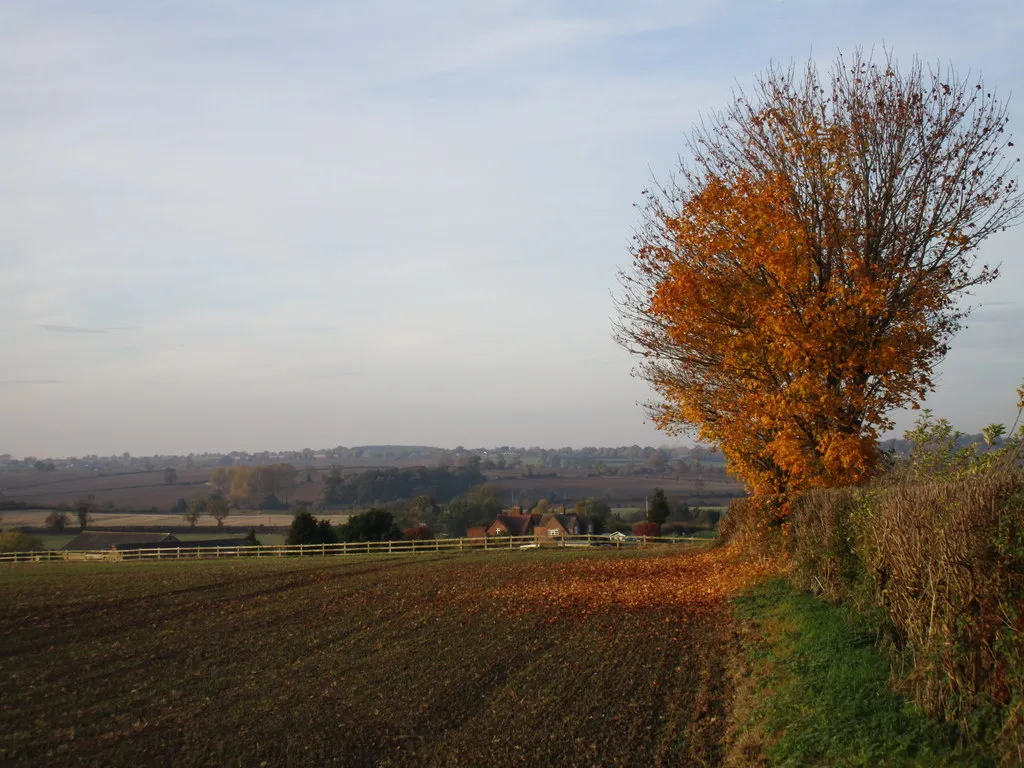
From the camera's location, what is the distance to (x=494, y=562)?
32.2 m

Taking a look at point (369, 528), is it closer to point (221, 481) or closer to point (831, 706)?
point (831, 706)

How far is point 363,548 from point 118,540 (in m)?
26.7

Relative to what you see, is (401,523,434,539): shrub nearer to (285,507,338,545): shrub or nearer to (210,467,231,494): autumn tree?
(285,507,338,545): shrub

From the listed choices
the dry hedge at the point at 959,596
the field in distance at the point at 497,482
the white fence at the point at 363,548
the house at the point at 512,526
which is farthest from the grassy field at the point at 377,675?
the field in distance at the point at 497,482

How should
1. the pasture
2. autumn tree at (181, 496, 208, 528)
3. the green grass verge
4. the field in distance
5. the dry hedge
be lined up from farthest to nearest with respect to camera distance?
the field in distance
the pasture
autumn tree at (181, 496, 208, 528)
the green grass verge
the dry hedge

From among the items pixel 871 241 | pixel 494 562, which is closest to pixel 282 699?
pixel 871 241

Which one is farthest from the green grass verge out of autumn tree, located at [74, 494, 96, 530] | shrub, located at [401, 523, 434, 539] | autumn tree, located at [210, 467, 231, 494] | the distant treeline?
autumn tree, located at [210, 467, 231, 494]

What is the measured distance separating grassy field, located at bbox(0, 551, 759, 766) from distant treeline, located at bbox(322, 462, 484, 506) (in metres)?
85.6

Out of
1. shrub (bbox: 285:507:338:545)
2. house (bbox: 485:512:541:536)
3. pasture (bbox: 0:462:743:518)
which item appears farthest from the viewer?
pasture (bbox: 0:462:743:518)

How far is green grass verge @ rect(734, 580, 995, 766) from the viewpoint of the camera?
6891 millimetres

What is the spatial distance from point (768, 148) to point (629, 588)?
36.4 feet

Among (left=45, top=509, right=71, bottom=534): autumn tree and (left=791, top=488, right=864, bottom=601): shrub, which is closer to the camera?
(left=791, top=488, right=864, bottom=601): shrub

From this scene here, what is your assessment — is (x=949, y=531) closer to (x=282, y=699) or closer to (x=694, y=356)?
(x=282, y=699)

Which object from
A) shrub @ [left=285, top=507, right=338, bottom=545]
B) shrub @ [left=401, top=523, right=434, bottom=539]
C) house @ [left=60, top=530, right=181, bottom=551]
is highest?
shrub @ [left=285, top=507, right=338, bottom=545]
